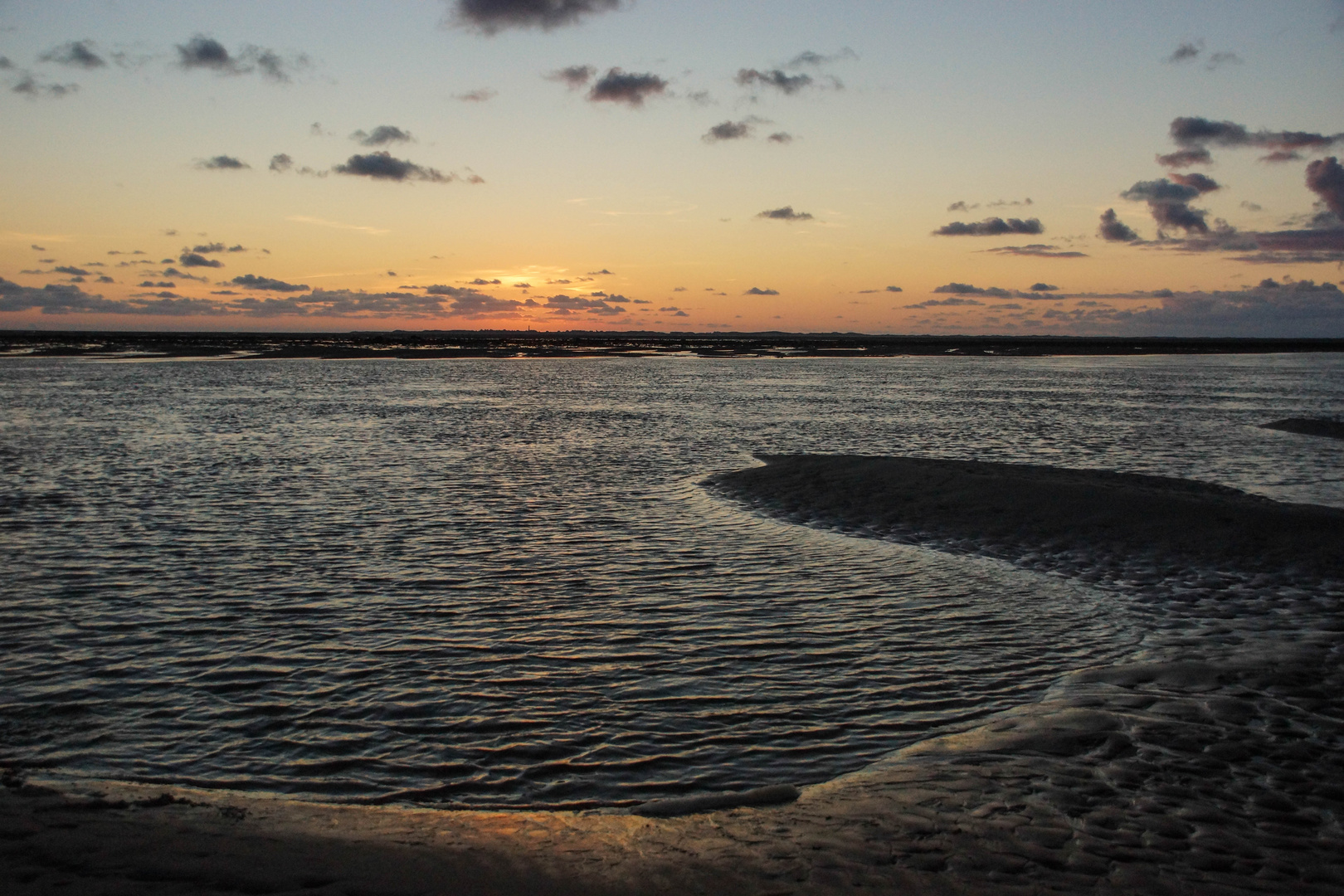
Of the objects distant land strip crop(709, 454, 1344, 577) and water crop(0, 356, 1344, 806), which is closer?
water crop(0, 356, 1344, 806)

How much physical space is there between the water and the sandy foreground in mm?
505

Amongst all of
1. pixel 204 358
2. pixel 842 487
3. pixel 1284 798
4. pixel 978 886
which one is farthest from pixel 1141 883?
pixel 204 358

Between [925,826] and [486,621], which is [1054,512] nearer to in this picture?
[486,621]

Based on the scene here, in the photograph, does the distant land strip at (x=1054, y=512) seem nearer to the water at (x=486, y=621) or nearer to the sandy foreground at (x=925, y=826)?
the water at (x=486, y=621)

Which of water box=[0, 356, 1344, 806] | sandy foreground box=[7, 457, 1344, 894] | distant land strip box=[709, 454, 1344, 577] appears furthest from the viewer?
distant land strip box=[709, 454, 1344, 577]

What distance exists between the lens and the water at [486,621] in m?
7.74

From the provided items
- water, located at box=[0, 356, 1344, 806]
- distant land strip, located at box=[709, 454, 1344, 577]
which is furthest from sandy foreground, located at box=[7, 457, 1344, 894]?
distant land strip, located at box=[709, 454, 1344, 577]

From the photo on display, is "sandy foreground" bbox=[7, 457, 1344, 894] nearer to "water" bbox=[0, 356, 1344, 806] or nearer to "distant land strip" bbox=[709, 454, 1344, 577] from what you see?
"water" bbox=[0, 356, 1344, 806]

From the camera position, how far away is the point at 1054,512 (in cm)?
1833

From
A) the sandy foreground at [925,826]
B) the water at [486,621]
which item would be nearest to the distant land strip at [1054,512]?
the water at [486,621]

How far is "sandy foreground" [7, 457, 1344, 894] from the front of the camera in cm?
570

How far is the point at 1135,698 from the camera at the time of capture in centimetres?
907

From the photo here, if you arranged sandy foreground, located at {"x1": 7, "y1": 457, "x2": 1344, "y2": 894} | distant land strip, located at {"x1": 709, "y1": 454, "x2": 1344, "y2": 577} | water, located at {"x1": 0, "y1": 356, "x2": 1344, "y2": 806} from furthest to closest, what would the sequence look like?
1. distant land strip, located at {"x1": 709, "y1": 454, "x2": 1344, "y2": 577}
2. water, located at {"x1": 0, "y1": 356, "x2": 1344, "y2": 806}
3. sandy foreground, located at {"x1": 7, "y1": 457, "x2": 1344, "y2": 894}

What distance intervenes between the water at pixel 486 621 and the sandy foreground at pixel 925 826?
51cm
